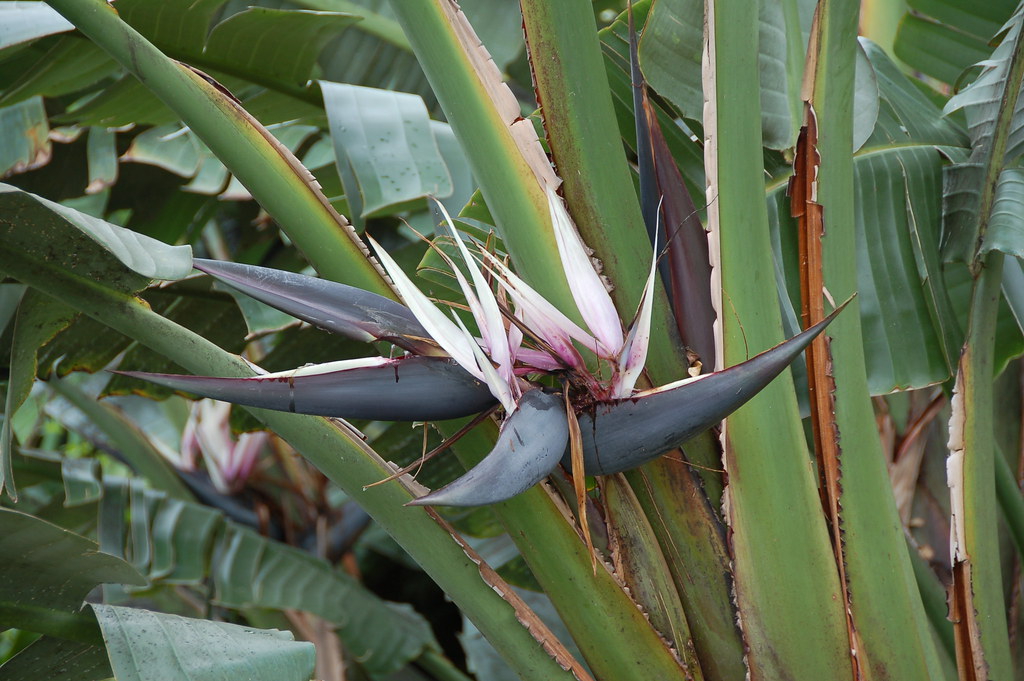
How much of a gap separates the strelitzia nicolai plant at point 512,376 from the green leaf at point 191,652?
18 cm

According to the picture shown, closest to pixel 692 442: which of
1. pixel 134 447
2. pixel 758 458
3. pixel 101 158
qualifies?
pixel 758 458

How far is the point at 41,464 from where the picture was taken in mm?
1228

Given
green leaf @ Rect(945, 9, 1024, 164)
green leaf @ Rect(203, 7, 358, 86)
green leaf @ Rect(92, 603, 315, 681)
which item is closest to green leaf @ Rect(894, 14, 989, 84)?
green leaf @ Rect(945, 9, 1024, 164)

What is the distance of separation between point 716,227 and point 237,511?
125 cm

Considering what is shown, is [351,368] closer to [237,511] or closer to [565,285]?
[565,285]

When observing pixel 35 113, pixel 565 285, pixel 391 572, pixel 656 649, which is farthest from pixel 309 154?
pixel 391 572

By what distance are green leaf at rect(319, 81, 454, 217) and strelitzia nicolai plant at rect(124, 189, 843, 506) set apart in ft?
1.05

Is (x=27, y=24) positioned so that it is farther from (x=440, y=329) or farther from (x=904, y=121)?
(x=904, y=121)

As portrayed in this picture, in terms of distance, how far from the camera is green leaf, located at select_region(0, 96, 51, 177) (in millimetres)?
915

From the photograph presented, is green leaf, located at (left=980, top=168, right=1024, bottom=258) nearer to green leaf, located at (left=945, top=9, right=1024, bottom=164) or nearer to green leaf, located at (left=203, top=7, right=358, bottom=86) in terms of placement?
green leaf, located at (left=945, top=9, right=1024, bottom=164)

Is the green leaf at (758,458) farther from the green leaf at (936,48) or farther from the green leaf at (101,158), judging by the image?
the green leaf at (101,158)

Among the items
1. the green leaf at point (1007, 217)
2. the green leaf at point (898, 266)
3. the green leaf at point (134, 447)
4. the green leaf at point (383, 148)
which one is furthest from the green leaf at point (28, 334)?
the green leaf at point (134, 447)

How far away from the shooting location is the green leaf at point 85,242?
1.34 feet

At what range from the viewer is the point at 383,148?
2.47 feet
